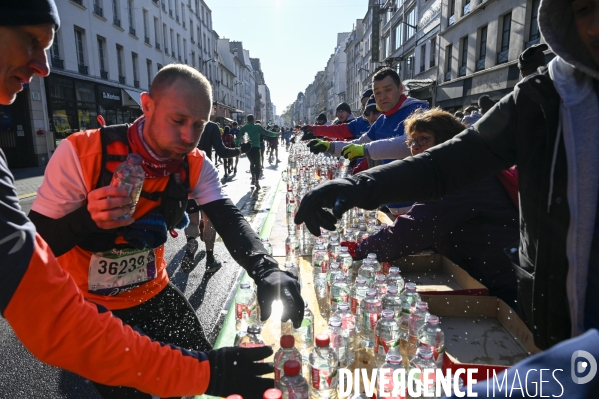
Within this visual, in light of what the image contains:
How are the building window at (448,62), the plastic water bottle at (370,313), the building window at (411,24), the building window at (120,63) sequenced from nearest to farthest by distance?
1. the plastic water bottle at (370,313)
2. the building window at (448,62)
3. the building window at (120,63)
4. the building window at (411,24)

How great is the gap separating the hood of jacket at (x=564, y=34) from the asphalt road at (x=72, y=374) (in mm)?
1907

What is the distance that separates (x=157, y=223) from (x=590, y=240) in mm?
1848

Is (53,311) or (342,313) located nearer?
(53,311)

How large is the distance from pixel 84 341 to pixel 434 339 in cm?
141

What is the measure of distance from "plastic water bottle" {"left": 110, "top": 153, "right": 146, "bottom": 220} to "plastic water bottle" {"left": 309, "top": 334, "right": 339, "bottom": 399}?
1.06 metres

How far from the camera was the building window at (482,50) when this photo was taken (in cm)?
1820

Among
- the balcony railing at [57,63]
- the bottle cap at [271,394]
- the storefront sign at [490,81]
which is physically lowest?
the bottle cap at [271,394]

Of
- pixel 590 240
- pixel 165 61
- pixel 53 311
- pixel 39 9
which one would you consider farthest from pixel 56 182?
pixel 165 61

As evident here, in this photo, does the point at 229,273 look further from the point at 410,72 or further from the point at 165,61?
the point at 165,61

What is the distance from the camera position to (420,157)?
71.1 inches

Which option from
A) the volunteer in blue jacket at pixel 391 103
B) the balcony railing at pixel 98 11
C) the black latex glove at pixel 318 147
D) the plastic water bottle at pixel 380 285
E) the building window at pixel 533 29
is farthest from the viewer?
the balcony railing at pixel 98 11

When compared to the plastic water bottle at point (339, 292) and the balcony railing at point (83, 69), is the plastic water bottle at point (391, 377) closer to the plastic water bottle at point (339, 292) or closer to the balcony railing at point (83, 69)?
the plastic water bottle at point (339, 292)

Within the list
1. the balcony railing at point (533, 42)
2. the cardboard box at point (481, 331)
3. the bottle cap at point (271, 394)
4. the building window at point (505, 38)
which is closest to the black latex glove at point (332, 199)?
the bottle cap at point (271, 394)

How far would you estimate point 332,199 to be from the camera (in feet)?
5.78
